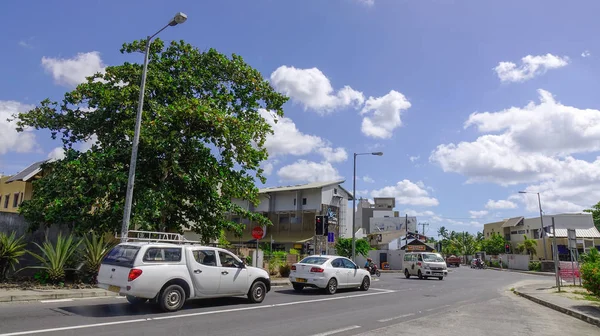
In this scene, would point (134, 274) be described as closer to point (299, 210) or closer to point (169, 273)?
point (169, 273)

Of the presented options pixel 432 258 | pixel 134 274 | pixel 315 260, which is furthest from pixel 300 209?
pixel 134 274

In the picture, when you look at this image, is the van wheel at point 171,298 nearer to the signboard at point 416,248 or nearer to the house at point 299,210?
the house at point 299,210

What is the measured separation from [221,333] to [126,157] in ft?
38.8

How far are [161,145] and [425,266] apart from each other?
18894 mm

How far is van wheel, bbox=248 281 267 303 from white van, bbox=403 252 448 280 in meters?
17.7

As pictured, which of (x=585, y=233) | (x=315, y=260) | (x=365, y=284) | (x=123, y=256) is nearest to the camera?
(x=123, y=256)

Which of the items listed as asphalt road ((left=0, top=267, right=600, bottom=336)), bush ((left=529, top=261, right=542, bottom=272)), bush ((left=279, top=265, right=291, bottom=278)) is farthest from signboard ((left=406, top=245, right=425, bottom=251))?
asphalt road ((left=0, top=267, right=600, bottom=336))

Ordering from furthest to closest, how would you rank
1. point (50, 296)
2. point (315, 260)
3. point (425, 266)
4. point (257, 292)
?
point (425, 266) < point (315, 260) < point (257, 292) < point (50, 296)

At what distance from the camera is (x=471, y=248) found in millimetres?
91875

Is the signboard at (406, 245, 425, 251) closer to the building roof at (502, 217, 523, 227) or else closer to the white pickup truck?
the white pickup truck

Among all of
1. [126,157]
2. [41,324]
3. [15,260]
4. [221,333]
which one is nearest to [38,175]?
[126,157]

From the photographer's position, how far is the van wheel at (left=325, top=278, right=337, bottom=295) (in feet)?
51.8

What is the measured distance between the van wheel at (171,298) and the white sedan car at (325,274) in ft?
21.2

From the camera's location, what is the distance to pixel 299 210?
1897 inches
